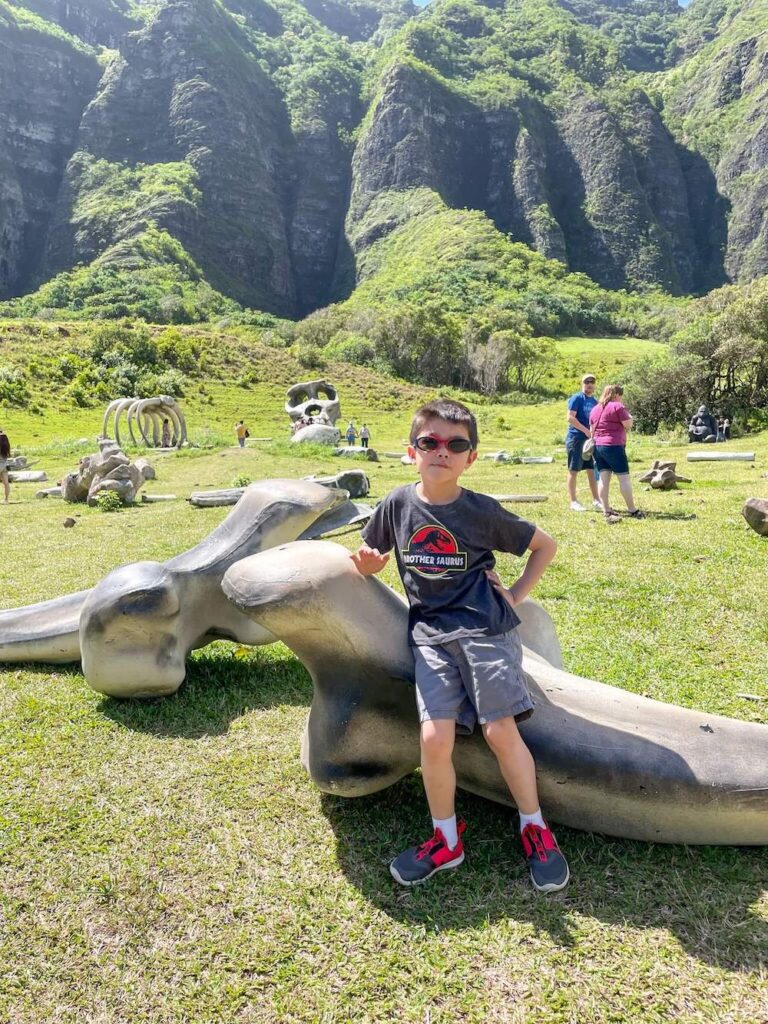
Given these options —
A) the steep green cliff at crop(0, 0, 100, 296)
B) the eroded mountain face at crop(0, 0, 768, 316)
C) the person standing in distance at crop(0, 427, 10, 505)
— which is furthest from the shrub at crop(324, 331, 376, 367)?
the steep green cliff at crop(0, 0, 100, 296)

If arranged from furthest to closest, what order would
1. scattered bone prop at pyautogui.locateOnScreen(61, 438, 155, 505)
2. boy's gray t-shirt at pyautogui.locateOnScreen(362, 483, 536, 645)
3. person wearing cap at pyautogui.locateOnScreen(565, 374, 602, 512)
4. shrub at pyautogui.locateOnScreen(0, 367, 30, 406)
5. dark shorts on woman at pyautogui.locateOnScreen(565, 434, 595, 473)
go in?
shrub at pyautogui.locateOnScreen(0, 367, 30, 406), scattered bone prop at pyautogui.locateOnScreen(61, 438, 155, 505), dark shorts on woman at pyautogui.locateOnScreen(565, 434, 595, 473), person wearing cap at pyautogui.locateOnScreen(565, 374, 602, 512), boy's gray t-shirt at pyautogui.locateOnScreen(362, 483, 536, 645)

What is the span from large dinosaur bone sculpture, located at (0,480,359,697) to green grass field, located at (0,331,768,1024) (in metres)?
0.20

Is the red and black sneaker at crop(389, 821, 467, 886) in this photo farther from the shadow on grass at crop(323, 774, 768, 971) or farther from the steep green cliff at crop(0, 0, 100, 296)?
the steep green cliff at crop(0, 0, 100, 296)

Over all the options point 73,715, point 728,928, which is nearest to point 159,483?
point 73,715

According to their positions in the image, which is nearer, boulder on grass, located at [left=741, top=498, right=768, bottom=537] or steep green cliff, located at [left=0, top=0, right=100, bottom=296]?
boulder on grass, located at [left=741, top=498, right=768, bottom=537]

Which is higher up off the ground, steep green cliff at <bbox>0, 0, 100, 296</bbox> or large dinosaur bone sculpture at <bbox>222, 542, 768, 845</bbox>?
steep green cliff at <bbox>0, 0, 100, 296</bbox>

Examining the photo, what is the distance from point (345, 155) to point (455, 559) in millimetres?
139780

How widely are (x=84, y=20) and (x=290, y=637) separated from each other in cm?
18955

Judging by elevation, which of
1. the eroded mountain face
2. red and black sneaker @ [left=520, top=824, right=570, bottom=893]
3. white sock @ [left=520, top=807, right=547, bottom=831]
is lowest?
red and black sneaker @ [left=520, top=824, right=570, bottom=893]

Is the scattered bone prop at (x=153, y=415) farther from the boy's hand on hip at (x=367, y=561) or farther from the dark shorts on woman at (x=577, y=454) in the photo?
the boy's hand on hip at (x=367, y=561)

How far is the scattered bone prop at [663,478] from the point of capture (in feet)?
37.7

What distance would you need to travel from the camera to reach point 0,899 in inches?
97.3

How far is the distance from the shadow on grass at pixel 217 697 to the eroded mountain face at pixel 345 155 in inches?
3982

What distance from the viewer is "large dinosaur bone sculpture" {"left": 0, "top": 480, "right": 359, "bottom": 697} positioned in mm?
3797
